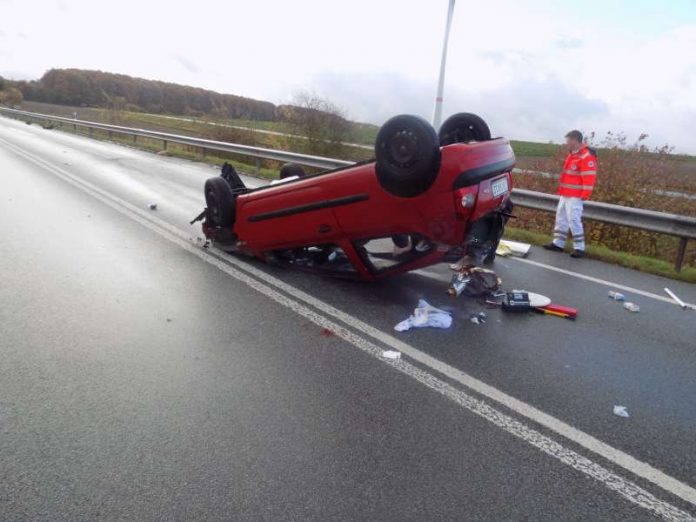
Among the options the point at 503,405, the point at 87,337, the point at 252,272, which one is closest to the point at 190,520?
the point at 503,405

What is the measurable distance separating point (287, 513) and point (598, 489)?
138cm

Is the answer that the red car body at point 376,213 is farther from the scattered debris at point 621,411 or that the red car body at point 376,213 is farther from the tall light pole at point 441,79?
the tall light pole at point 441,79

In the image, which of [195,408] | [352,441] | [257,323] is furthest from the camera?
[257,323]

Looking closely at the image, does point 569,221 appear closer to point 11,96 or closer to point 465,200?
point 465,200

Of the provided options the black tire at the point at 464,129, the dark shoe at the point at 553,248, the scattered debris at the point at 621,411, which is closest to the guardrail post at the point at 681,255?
the dark shoe at the point at 553,248

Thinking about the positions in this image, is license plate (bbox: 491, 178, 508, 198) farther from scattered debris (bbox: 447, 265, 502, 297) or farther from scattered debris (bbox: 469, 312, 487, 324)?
scattered debris (bbox: 469, 312, 487, 324)

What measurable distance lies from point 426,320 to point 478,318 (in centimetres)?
50

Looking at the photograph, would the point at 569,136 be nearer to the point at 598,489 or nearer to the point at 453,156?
the point at 453,156

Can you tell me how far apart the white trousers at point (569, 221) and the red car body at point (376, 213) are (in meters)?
2.49

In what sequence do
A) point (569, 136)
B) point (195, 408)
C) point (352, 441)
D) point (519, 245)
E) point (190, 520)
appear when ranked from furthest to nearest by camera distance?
point (569, 136) < point (519, 245) < point (195, 408) < point (352, 441) < point (190, 520)

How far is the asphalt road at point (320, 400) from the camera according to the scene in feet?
6.97

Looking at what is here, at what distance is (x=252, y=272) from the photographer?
16.6 feet

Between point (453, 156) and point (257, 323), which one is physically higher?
point (453, 156)

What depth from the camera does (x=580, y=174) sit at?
22.3 feet
